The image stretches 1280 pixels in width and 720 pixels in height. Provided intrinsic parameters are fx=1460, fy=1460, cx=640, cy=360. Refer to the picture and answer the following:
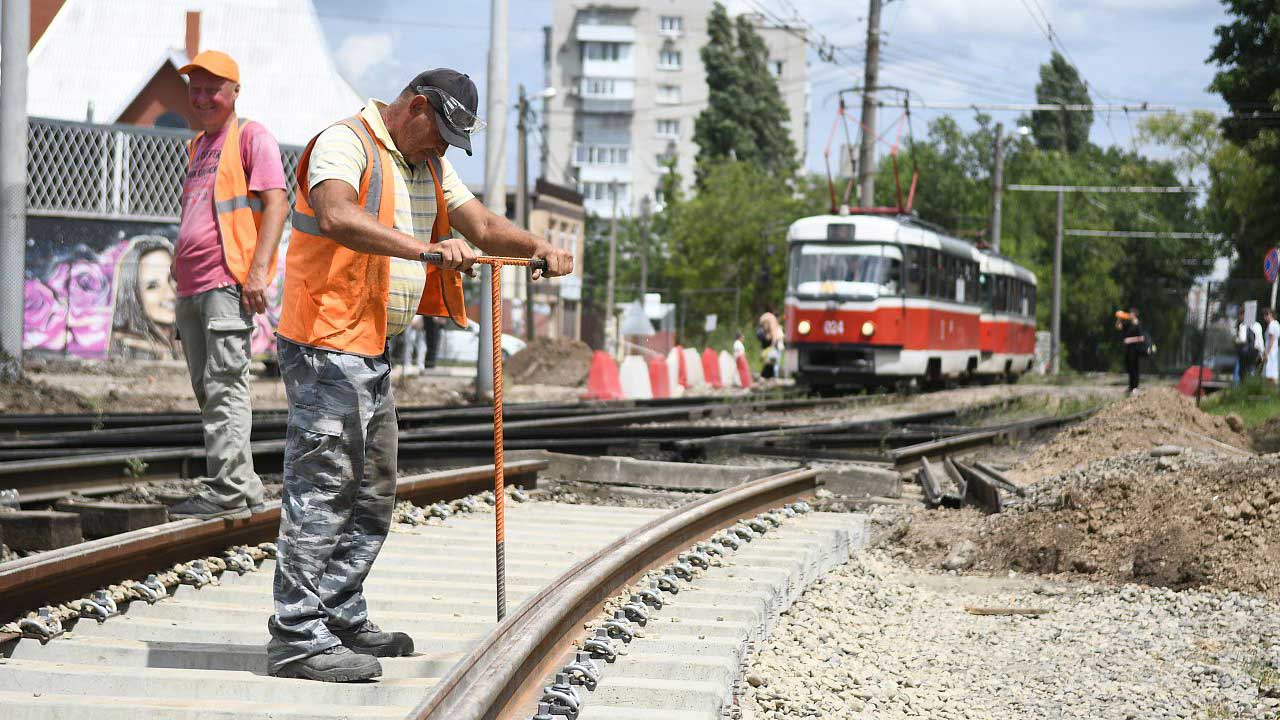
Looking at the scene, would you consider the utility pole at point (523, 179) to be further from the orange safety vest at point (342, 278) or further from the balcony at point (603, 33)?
the balcony at point (603, 33)

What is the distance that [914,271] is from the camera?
26.2 m

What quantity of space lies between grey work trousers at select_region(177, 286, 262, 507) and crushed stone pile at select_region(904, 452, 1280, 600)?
12.2 feet

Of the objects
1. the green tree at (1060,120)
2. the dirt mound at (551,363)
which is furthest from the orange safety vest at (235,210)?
the green tree at (1060,120)

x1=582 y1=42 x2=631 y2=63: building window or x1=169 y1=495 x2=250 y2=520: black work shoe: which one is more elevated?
x1=582 y1=42 x2=631 y2=63: building window

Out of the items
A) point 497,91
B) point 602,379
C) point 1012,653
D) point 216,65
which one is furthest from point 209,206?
point 602,379

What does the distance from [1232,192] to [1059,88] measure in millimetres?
53199

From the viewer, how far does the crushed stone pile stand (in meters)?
7.07

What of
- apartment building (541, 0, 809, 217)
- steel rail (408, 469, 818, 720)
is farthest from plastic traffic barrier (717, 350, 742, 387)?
apartment building (541, 0, 809, 217)

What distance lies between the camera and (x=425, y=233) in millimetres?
4664

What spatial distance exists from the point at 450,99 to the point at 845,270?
22.3 metres

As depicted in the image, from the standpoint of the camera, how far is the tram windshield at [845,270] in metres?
25.9

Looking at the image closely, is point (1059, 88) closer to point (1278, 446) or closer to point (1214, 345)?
point (1214, 345)

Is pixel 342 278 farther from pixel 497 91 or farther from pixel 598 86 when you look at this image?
pixel 598 86

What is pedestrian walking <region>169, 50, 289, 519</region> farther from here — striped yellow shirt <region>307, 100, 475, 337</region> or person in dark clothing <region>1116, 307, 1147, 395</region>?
person in dark clothing <region>1116, 307, 1147, 395</region>
